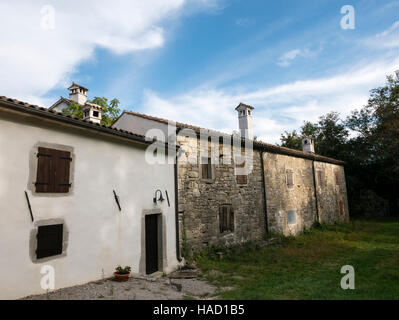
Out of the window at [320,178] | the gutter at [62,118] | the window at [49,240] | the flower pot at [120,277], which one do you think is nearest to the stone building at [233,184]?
the window at [320,178]

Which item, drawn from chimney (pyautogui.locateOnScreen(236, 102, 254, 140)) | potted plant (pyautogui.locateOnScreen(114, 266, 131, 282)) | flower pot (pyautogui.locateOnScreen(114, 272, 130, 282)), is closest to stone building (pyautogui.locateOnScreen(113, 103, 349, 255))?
chimney (pyautogui.locateOnScreen(236, 102, 254, 140))

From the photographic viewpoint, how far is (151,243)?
26.2 feet

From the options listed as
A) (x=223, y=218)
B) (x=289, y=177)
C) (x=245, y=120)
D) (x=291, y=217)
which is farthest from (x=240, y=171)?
(x=291, y=217)

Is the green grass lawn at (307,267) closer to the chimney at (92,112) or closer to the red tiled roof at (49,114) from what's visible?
the red tiled roof at (49,114)

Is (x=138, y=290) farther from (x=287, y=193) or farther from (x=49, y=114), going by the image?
(x=287, y=193)

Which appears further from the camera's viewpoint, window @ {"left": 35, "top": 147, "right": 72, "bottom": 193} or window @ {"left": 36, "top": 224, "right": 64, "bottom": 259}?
window @ {"left": 35, "top": 147, "right": 72, "bottom": 193}

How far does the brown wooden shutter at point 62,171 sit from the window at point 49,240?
32.0 inches

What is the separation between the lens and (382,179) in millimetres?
23641

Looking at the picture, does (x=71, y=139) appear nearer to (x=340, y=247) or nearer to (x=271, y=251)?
(x=271, y=251)

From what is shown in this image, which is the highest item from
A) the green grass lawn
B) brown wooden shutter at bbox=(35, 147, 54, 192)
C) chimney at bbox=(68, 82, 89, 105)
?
chimney at bbox=(68, 82, 89, 105)

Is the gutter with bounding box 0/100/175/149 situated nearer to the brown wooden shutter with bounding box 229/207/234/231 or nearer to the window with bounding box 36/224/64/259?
the window with bounding box 36/224/64/259

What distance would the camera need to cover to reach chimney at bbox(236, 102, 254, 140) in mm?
14016

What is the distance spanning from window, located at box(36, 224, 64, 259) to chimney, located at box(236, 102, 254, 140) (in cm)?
1051

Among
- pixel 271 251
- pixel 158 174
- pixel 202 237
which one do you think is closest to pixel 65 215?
pixel 158 174
